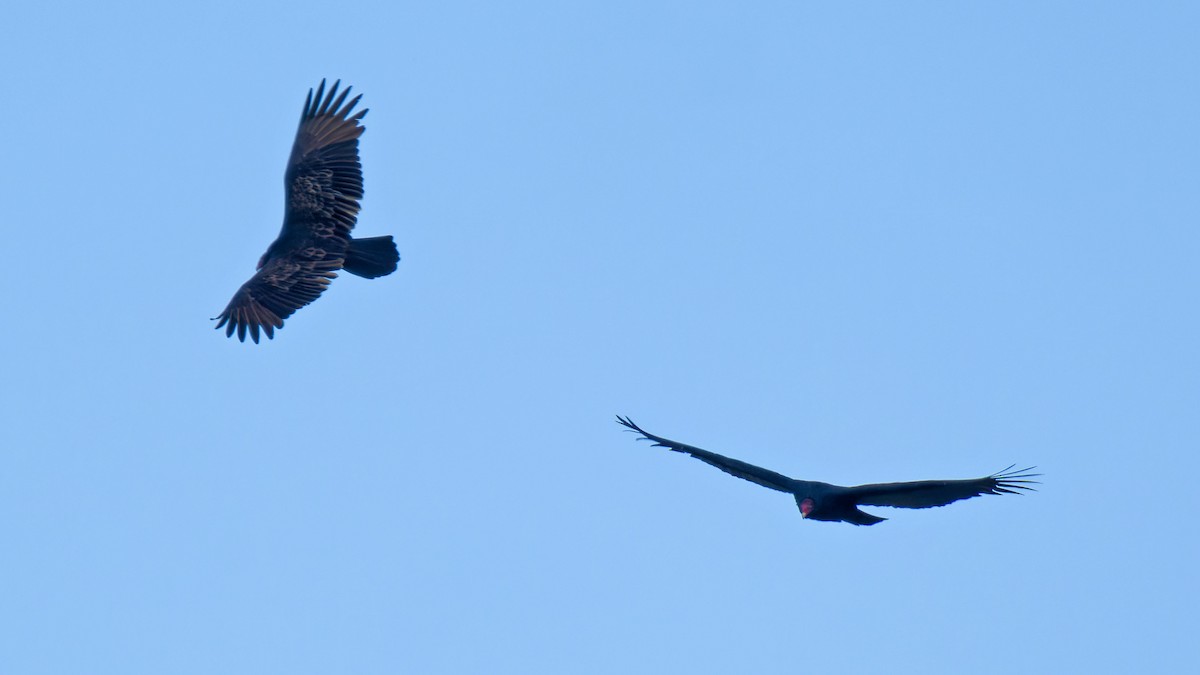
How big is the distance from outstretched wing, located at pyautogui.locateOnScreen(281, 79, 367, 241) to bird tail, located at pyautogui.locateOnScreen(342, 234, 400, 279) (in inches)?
6.7

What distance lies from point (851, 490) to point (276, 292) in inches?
279

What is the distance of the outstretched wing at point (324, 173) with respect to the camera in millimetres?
18172

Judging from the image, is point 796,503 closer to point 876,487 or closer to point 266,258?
point 876,487

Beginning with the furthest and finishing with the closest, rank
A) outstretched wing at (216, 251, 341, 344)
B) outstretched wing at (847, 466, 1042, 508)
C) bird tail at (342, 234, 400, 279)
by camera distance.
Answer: bird tail at (342, 234, 400, 279), outstretched wing at (216, 251, 341, 344), outstretched wing at (847, 466, 1042, 508)

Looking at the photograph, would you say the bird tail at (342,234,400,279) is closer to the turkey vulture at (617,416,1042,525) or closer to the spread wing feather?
the spread wing feather

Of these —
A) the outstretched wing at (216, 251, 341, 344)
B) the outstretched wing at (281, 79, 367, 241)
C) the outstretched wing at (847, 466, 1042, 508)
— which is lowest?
the outstretched wing at (847, 466, 1042, 508)

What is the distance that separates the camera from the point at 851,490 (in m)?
13.6

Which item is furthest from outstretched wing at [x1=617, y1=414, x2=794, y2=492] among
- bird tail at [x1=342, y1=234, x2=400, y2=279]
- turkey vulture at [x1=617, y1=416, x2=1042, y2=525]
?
bird tail at [x1=342, y1=234, x2=400, y2=279]

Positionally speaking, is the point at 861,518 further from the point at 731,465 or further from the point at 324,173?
the point at 324,173

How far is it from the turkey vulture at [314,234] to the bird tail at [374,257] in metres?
0.01

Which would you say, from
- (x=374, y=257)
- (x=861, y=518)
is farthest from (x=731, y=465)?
(x=374, y=257)

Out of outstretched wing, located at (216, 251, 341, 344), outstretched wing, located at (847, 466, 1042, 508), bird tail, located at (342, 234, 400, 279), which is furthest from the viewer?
bird tail, located at (342, 234, 400, 279)

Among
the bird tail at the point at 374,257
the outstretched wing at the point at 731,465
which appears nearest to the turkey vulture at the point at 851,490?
the outstretched wing at the point at 731,465

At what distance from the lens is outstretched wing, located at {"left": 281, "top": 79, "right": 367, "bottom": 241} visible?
715 inches
